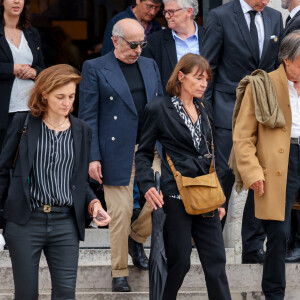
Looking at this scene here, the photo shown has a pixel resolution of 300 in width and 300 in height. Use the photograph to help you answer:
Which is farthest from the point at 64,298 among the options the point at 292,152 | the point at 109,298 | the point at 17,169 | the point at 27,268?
the point at 292,152

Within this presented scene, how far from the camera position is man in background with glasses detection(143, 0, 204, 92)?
7.94 metres

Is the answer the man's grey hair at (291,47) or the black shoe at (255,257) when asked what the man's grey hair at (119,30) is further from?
the black shoe at (255,257)

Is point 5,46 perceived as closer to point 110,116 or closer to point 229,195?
point 110,116

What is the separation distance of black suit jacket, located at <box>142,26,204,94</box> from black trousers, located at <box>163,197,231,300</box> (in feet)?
6.34

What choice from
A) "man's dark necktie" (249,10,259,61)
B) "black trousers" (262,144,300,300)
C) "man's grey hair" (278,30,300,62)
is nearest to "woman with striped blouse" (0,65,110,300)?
"black trousers" (262,144,300,300)

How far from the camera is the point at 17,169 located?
18.8 ft

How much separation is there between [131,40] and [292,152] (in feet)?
4.87

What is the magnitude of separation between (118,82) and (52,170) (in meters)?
1.63

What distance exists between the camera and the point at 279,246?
261 inches

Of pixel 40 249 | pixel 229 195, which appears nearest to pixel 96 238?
pixel 229 195

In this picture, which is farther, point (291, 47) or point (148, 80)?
point (148, 80)

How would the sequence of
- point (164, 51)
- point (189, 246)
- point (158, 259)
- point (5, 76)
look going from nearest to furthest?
point (158, 259) → point (189, 246) → point (5, 76) → point (164, 51)

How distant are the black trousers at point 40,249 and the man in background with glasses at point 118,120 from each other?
1429 millimetres

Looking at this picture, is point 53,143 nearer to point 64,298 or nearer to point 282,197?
point 64,298
